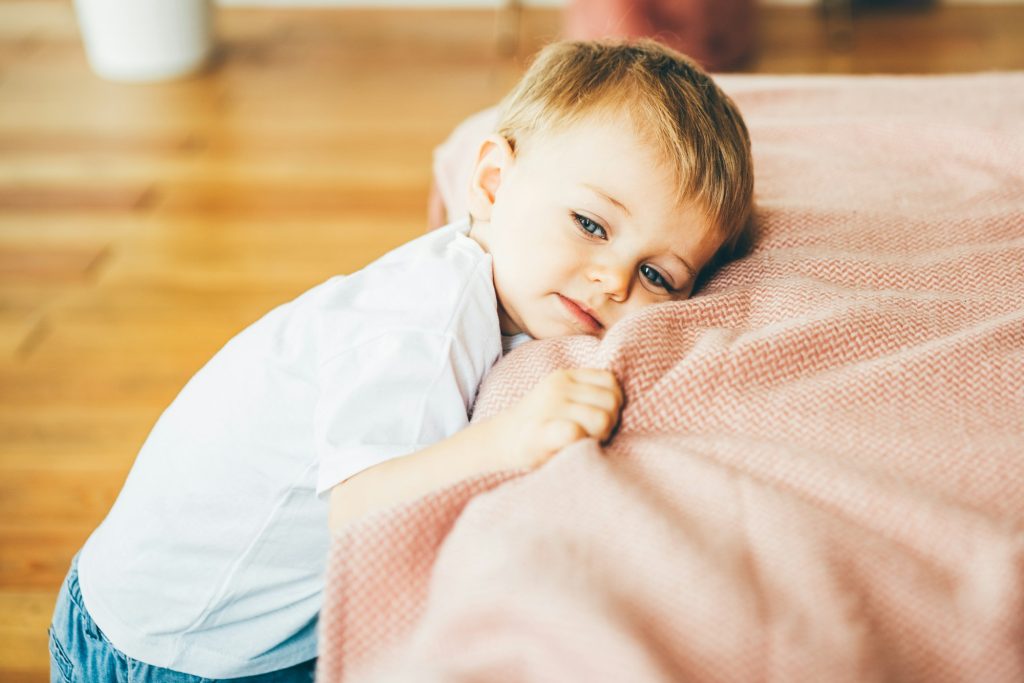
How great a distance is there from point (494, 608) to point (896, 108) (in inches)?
38.1

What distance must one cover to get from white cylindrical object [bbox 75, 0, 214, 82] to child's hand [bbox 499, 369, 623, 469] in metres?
2.57

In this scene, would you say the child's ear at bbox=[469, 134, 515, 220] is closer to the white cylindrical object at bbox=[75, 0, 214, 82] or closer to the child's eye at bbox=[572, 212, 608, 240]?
the child's eye at bbox=[572, 212, 608, 240]

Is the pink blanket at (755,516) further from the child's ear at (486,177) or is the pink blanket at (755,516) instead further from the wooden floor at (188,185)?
the wooden floor at (188,185)

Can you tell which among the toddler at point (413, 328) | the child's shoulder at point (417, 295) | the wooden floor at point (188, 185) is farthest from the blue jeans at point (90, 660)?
the child's shoulder at point (417, 295)

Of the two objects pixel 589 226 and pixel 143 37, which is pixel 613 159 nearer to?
pixel 589 226

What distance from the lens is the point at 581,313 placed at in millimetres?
911

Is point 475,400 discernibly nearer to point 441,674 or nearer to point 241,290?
point 441,674

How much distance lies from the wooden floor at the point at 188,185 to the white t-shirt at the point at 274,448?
1.48 feet

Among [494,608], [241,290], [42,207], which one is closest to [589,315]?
[494,608]

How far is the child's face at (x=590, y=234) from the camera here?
0.88 meters

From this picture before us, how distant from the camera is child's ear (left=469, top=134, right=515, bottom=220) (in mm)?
982

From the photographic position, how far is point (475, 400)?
0.84 m

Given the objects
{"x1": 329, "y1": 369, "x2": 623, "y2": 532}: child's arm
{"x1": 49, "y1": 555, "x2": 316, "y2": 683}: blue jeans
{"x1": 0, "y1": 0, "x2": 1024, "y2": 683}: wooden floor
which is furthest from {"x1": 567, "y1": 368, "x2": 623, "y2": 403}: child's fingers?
{"x1": 0, "y1": 0, "x2": 1024, "y2": 683}: wooden floor

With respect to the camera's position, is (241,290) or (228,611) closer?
(228,611)
